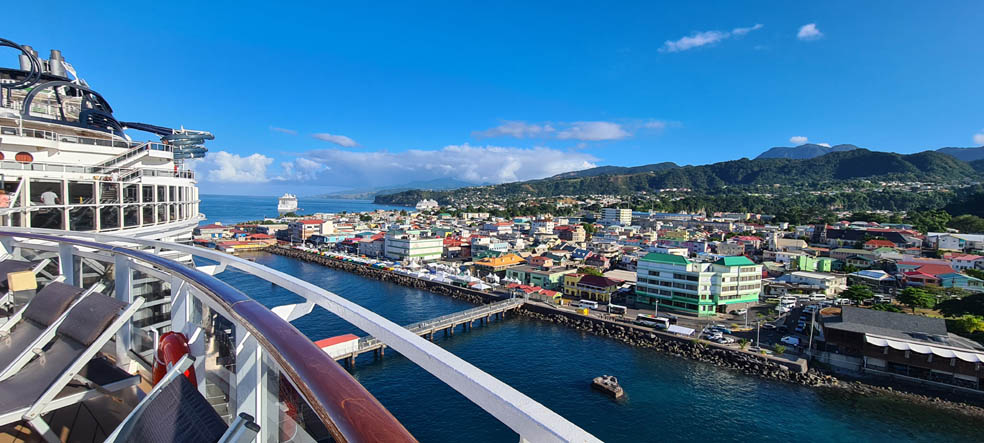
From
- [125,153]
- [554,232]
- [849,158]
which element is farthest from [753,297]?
[849,158]

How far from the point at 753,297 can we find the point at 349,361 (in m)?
12.5

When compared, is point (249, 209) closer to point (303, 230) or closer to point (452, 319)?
point (303, 230)

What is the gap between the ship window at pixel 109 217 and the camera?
3.66m

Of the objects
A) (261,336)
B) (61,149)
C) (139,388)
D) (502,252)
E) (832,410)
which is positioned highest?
(61,149)

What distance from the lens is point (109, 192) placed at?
375cm

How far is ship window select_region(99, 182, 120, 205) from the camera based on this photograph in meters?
3.68

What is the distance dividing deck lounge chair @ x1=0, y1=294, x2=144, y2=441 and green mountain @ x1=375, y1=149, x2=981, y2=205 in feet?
290

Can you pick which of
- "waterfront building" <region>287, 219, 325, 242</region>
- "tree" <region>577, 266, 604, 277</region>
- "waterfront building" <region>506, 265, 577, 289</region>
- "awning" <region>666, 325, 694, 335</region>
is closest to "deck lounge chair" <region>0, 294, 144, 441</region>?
"awning" <region>666, 325, 694, 335</region>

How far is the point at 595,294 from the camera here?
14.8 meters

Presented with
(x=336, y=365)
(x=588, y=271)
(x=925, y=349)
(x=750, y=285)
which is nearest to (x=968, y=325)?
(x=925, y=349)

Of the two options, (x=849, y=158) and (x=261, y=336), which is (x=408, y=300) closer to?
(x=261, y=336)

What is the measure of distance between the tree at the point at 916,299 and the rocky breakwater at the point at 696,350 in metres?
6.24

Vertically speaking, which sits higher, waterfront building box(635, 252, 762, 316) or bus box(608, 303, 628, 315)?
waterfront building box(635, 252, 762, 316)

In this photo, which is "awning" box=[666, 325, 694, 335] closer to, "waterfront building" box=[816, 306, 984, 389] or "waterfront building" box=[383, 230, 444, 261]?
"waterfront building" box=[816, 306, 984, 389]
